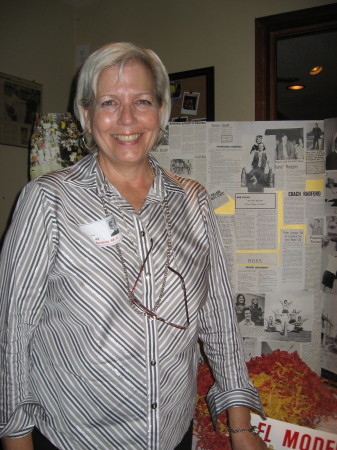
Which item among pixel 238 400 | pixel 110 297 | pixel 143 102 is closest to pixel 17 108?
pixel 143 102

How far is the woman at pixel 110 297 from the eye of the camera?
86cm

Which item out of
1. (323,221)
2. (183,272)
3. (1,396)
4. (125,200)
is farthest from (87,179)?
(323,221)

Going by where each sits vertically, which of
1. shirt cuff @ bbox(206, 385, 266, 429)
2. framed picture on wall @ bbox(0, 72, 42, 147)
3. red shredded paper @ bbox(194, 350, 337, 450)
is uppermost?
framed picture on wall @ bbox(0, 72, 42, 147)

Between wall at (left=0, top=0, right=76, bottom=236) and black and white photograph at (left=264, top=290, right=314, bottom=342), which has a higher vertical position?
wall at (left=0, top=0, right=76, bottom=236)

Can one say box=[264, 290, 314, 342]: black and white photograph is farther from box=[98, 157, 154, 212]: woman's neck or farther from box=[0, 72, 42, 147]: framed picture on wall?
box=[0, 72, 42, 147]: framed picture on wall

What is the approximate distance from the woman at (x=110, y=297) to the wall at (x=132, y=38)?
60.6 inches

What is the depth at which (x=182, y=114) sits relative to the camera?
2.57m

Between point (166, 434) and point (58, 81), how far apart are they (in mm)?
2643

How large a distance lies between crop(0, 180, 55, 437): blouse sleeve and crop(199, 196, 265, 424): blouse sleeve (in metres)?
0.44

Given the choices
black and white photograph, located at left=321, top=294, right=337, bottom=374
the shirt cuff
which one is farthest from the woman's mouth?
black and white photograph, located at left=321, top=294, right=337, bottom=374

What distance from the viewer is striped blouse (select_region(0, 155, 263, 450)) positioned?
0.86 metres

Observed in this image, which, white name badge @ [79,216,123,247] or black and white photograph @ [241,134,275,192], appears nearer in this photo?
white name badge @ [79,216,123,247]

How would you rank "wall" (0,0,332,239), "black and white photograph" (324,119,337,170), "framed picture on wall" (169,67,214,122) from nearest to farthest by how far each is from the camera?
1. "black and white photograph" (324,119,337,170)
2. "wall" (0,0,332,239)
3. "framed picture on wall" (169,67,214,122)

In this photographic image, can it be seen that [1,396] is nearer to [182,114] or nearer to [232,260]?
[232,260]
